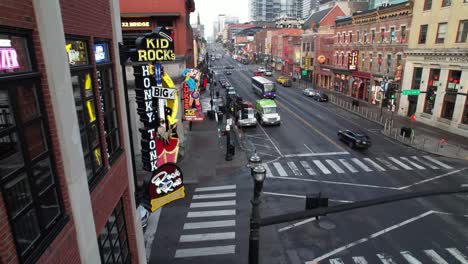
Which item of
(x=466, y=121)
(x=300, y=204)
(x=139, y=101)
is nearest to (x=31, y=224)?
(x=139, y=101)

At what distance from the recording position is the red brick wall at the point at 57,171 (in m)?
3.75

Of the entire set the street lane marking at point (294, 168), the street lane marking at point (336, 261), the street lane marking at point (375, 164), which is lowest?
the street lane marking at point (294, 168)

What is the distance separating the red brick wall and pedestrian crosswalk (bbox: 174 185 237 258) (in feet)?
28.9

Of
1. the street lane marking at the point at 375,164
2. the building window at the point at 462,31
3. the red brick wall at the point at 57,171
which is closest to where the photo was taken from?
the red brick wall at the point at 57,171

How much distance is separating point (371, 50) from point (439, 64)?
1468 cm

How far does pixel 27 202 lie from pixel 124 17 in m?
30.2

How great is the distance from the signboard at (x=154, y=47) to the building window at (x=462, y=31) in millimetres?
34090

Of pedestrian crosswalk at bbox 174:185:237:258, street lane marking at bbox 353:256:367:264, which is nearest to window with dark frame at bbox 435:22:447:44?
pedestrian crosswalk at bbox 174:185:237:258

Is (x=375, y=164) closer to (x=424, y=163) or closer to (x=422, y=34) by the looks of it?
(x=424, y=163)

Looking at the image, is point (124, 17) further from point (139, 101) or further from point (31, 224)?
point (31, 224)

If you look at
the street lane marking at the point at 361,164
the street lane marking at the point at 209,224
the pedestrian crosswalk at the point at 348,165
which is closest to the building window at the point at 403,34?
the pedestrian crosswalk at the point at 348,165

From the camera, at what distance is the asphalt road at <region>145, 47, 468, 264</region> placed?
13172 mm

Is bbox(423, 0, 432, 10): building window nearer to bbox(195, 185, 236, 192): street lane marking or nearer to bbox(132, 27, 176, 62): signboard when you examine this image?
bbox(195, 185, 236, 192): street lane marking

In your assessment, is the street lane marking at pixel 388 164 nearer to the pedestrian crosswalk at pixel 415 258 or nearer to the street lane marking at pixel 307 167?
the street lane marking at pixel 307 167
